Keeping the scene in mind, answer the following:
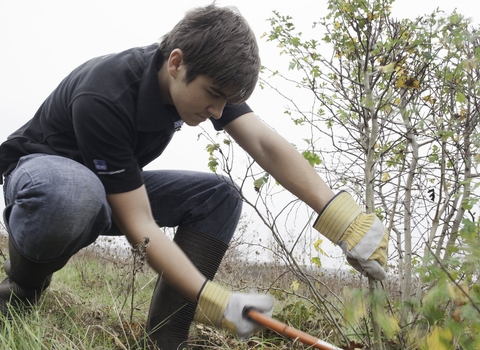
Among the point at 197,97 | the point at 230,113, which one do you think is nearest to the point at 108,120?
the point at 197,97

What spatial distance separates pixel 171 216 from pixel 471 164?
152 cm

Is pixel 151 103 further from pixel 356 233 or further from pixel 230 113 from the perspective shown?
pixel 356 233

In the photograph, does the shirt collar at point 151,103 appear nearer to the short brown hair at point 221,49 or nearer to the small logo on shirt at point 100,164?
the short brown hair at point 221,49

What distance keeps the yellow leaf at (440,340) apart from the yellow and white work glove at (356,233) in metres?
0.69

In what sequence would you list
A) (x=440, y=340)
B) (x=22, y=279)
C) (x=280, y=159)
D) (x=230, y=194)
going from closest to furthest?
(x=440, y=340) < (x=22, y=279) < (x=280, y=159) < (x=230, y=194)

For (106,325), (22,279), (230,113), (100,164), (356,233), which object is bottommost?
(106,325)

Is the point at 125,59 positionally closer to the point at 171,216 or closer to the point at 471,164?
the point at 171,216

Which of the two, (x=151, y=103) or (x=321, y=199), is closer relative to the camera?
(x=151, y=103)

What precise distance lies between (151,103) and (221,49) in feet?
1.24

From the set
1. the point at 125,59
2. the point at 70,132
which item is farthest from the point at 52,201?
the point at 125,59

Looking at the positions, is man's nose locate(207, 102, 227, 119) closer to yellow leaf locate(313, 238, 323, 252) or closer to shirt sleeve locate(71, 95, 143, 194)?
shirt sleeve locate(71, 95, 143, 194)

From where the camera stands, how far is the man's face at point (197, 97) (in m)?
1.92

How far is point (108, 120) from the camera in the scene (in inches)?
74.5

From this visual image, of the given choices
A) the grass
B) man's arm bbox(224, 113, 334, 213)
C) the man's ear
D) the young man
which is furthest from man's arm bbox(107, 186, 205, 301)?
man's arm bbox(224, 113, 334, 213)
